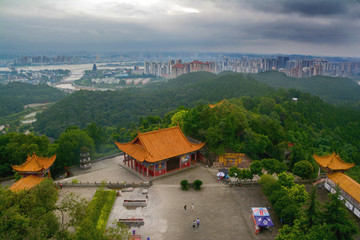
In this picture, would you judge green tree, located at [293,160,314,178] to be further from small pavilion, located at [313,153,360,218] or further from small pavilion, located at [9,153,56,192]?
small pavilion, located at [9,153,56,192]

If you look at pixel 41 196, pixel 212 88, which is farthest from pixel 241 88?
pixel 41 196

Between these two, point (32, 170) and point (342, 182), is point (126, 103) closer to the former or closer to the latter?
point (32, 170)

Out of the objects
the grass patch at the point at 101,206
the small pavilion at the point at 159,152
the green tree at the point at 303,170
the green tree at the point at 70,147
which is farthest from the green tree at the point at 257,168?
the green tree at the point at 70,147

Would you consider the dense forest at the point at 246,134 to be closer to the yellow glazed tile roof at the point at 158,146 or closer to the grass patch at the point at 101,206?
the yellow glazed tile roof at the point at 158,146

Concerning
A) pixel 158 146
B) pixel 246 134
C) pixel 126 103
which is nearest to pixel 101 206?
pixel 158 146

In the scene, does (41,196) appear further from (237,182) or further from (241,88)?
(241,88)

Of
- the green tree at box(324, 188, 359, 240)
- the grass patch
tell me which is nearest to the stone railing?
the grass patch
